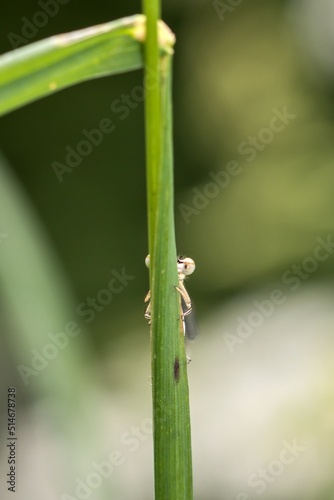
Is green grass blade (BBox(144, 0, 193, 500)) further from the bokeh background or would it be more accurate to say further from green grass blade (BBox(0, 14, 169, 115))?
the bokeh background

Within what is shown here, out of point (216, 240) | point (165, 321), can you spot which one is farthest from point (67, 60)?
point (216, 240)

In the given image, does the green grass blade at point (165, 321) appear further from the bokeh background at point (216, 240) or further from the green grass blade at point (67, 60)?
the bokeh background at point (216, 240)

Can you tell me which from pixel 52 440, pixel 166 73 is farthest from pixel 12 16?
pixel 166 73

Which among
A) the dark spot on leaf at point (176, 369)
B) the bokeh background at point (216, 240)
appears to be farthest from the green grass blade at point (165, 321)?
the bokeh background at point (216, 240)

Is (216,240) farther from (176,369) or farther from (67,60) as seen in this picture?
(67,60)

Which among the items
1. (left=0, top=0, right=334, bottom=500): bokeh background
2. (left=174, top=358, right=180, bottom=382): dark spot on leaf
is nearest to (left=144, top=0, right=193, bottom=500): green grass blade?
(left=174, top=358, right=180, bottom=382): dark spot on leaf
